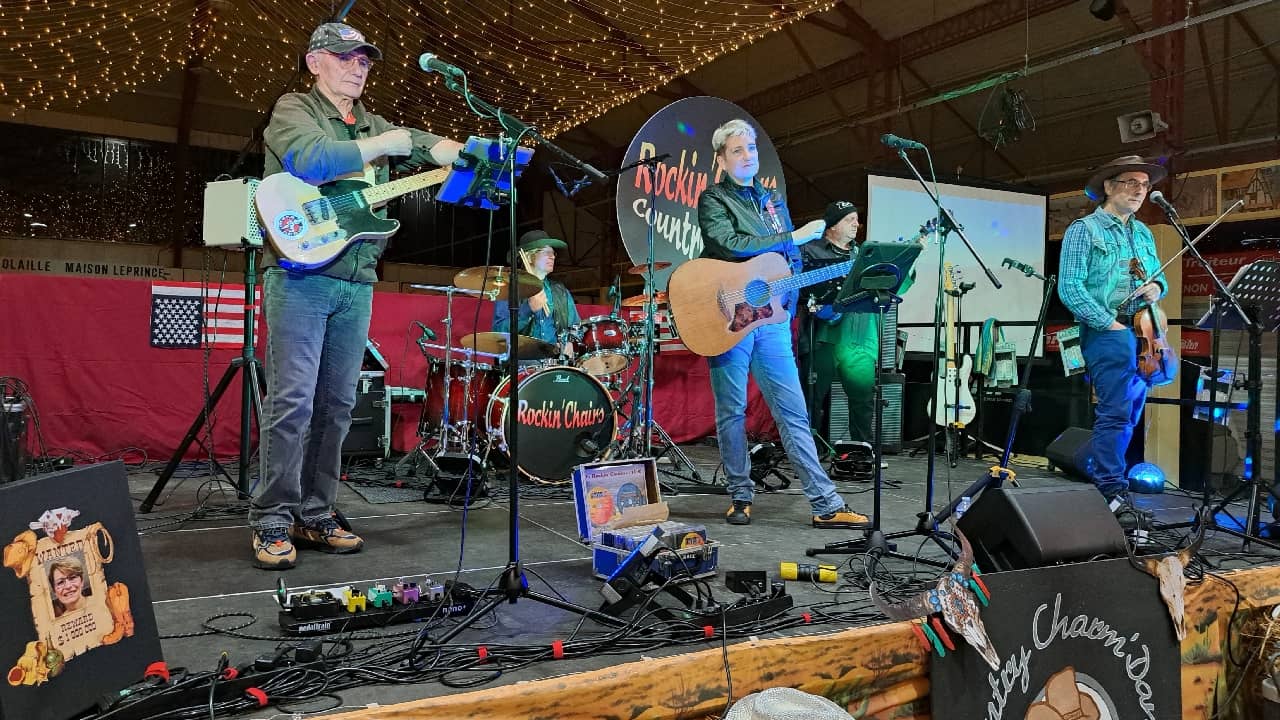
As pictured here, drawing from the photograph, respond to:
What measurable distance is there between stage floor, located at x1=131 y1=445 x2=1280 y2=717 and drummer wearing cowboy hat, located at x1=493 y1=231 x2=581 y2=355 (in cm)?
131

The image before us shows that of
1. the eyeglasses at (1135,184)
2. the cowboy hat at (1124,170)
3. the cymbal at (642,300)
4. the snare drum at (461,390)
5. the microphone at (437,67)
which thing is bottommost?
the snare drum at (461,390)

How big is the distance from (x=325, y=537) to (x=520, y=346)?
2.14 m

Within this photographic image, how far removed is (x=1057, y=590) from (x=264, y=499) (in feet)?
8.58

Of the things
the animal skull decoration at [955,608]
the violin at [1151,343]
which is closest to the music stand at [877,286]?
the animal skull decoration at [955,608]

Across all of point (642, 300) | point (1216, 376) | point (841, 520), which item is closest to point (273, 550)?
point (841, 520)

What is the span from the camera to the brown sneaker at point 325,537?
3223 mm

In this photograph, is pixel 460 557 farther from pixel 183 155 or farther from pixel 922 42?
pixel 183 155

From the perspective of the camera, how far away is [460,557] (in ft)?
8.74

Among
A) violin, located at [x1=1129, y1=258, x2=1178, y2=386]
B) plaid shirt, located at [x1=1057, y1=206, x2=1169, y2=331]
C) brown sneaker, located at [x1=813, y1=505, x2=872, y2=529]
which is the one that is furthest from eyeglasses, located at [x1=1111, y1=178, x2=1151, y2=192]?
A: brown sneaker, located at [x1=813, y1=505, x2=872, y2=529]

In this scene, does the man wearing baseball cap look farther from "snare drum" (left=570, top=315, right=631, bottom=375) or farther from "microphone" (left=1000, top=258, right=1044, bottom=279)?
"microphone" (left=1000, top=258, right=1044, bottom=279)

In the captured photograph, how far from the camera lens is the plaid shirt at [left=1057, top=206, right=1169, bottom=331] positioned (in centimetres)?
436

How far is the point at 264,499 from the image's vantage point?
2.99 m

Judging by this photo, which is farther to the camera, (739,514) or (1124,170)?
(1124,170)

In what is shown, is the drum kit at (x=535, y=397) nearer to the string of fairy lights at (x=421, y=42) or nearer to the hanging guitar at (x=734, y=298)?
the hanging guitar at (x=734, y=298)
